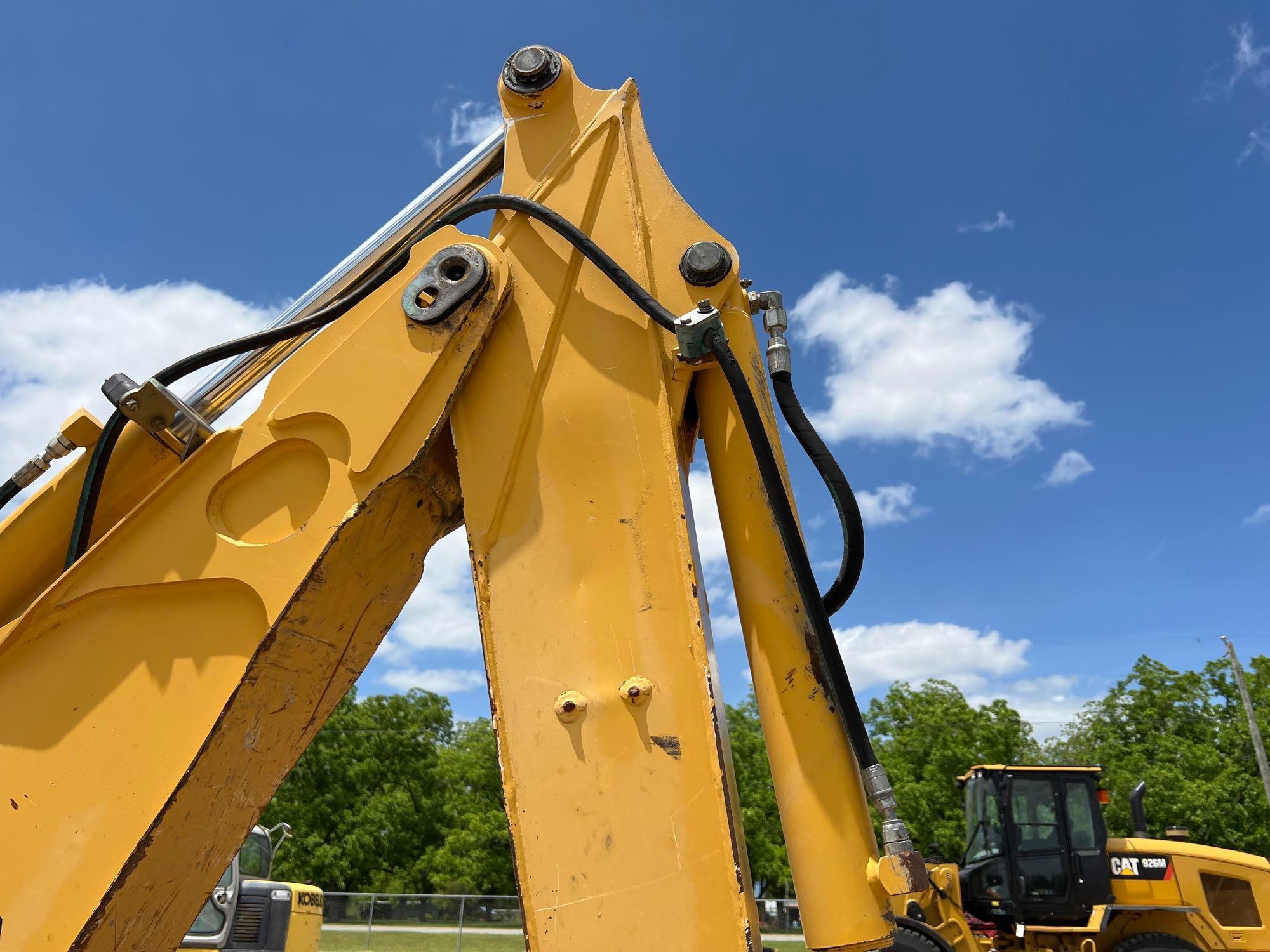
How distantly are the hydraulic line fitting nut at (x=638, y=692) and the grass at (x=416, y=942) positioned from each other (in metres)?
20.6

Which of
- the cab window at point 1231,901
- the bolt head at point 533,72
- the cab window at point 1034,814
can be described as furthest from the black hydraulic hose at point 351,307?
the cab window at point 1231,901

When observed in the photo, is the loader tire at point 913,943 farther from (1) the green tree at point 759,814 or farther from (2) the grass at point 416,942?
(1) the green tree at point 759,814

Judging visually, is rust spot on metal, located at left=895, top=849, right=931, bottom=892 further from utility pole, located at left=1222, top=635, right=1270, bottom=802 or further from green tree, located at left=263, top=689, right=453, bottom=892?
green tree, located at left=263, top=689, right=453, bottom=892

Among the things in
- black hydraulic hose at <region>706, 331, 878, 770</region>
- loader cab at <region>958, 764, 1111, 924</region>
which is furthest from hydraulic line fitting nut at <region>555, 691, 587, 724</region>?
loader cab at <region>958, 764, 1111, 924</region>

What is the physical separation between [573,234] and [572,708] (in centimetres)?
113

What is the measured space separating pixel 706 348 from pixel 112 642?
156 cm

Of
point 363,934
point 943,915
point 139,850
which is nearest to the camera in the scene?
point 139,850

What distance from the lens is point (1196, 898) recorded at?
407 inches

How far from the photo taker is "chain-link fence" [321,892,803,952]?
21.4m

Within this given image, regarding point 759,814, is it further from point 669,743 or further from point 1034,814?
point 669,743

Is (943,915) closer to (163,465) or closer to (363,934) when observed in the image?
(163,465)

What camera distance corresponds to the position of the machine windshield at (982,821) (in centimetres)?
1092

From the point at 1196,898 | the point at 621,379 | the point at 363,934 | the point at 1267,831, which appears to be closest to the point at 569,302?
the point at 621,379

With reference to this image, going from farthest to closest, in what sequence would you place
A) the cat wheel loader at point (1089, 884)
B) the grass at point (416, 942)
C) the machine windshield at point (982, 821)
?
1. the grass at point (416, 942)
2. the machine windshield at point (982, 821)
3. the cat wheel loader at point (1089, 884)
